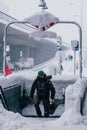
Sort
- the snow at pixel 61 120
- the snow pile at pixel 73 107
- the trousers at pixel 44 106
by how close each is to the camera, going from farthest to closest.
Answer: the trousers at pixel 44 106, the snow pile at pixel 73 107, the snow at pixel 61 120

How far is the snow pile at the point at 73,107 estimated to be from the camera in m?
7.74

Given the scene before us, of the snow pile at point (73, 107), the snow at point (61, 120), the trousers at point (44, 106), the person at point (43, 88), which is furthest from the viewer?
the trousers at point (44, 106)

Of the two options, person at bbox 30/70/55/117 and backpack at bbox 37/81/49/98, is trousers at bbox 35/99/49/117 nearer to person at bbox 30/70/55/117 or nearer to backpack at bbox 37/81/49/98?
person at bbox 30/70/55/117

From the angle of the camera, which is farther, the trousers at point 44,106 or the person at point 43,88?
the trousers at point 44,106

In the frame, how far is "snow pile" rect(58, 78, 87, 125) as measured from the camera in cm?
774

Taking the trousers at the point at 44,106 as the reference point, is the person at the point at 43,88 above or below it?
above

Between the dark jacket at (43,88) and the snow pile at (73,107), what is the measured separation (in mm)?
1324

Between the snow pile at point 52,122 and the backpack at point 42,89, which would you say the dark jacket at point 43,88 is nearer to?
the backpack at point 42,89

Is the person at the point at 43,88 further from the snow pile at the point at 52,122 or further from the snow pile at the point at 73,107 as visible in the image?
the snow pile at the point at 52,122

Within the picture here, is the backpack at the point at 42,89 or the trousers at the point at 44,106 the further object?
the trousers at the point at 44,106

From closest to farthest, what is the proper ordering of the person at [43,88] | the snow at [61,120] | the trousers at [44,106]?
1. the snow at [61,120]
2. the person at [43,88]
3. the trousers at [44,106]

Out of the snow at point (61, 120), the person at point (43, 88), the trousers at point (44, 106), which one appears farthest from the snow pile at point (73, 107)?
the trousers at point (44, 106)

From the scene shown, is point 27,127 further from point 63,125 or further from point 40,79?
point 40,79

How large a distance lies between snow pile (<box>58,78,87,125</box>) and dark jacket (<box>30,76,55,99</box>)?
4.34 ft
